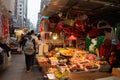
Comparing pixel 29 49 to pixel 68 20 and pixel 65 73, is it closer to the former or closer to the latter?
pixel 68 20

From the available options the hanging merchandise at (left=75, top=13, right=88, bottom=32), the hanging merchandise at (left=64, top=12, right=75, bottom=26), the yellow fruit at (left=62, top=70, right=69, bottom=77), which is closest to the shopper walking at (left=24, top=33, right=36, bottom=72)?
the hanging merchandise at (left=64, top=12, right=75, bottom=26)

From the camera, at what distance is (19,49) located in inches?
724

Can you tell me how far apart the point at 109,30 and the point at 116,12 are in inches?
41.2

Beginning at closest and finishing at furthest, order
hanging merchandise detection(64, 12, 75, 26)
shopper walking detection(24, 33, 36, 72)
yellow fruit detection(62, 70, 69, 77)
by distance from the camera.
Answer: yellow fruit detection(62, 70, 69, 77), hanging merchandise detection(64, 12, 75, 26), shopper walking detection(24, 33, 36, 72)

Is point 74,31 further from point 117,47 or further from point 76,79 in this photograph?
point 76,79

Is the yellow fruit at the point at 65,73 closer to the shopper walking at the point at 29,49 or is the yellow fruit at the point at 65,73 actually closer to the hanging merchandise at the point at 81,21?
the hanging merchandise at the point at 81,21

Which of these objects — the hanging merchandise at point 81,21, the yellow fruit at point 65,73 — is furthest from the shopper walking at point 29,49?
the yellow fruit at point 65,73

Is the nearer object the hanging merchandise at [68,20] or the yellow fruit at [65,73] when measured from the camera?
the yellow fruit at [65,73]

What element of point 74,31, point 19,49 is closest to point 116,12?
point 74,31

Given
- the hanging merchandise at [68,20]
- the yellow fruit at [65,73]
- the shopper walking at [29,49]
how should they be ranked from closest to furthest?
the yellow fruit at [65,73]
the hanging merchandise at [68,20]
the shopper walking at [29,49]

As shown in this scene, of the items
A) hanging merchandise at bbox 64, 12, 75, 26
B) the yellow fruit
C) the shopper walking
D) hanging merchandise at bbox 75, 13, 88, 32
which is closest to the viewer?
the yellow fruit

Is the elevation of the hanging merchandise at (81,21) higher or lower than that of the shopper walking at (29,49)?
higher

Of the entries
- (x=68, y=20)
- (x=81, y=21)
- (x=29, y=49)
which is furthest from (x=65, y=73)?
(x=29, y=49)

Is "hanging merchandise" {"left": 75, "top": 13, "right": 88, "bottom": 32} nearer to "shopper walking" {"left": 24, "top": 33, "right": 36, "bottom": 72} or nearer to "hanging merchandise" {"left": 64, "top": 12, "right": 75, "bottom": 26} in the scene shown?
"hanging merchandise" {"left": 64, "top": 12, "right": 75, "bottom": 26}
